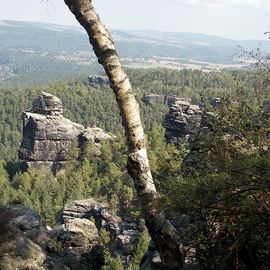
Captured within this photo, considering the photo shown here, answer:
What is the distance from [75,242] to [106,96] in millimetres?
143844

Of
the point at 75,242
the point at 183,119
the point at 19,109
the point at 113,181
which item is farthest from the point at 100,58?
the point at 19,109

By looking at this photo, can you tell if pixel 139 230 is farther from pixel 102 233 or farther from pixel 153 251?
pixel 153 251

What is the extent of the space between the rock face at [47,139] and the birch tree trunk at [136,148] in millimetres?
74910

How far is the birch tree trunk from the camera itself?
17.1 feet

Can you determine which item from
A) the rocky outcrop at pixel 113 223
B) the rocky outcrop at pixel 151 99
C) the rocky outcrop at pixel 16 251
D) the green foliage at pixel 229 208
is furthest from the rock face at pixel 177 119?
the rocky outcrop at pixel 151 99

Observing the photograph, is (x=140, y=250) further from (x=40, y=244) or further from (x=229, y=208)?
(x=229, y=208)

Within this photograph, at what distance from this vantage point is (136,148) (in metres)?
5.39

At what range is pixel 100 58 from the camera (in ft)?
17.4

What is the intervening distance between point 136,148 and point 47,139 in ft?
248

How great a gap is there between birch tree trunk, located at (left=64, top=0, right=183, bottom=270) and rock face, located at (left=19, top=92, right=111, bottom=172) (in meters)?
74.9

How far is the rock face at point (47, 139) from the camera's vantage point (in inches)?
3120

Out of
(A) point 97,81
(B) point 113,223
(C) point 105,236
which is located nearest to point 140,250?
(C) point 105,236

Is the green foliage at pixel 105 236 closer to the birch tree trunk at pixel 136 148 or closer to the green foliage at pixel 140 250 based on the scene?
the green foliage at pixel 140 250

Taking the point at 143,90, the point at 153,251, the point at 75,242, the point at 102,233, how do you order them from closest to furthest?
the point at 153,251 < the point at 75,242 < the point at 102,233 < the point at 143,90
